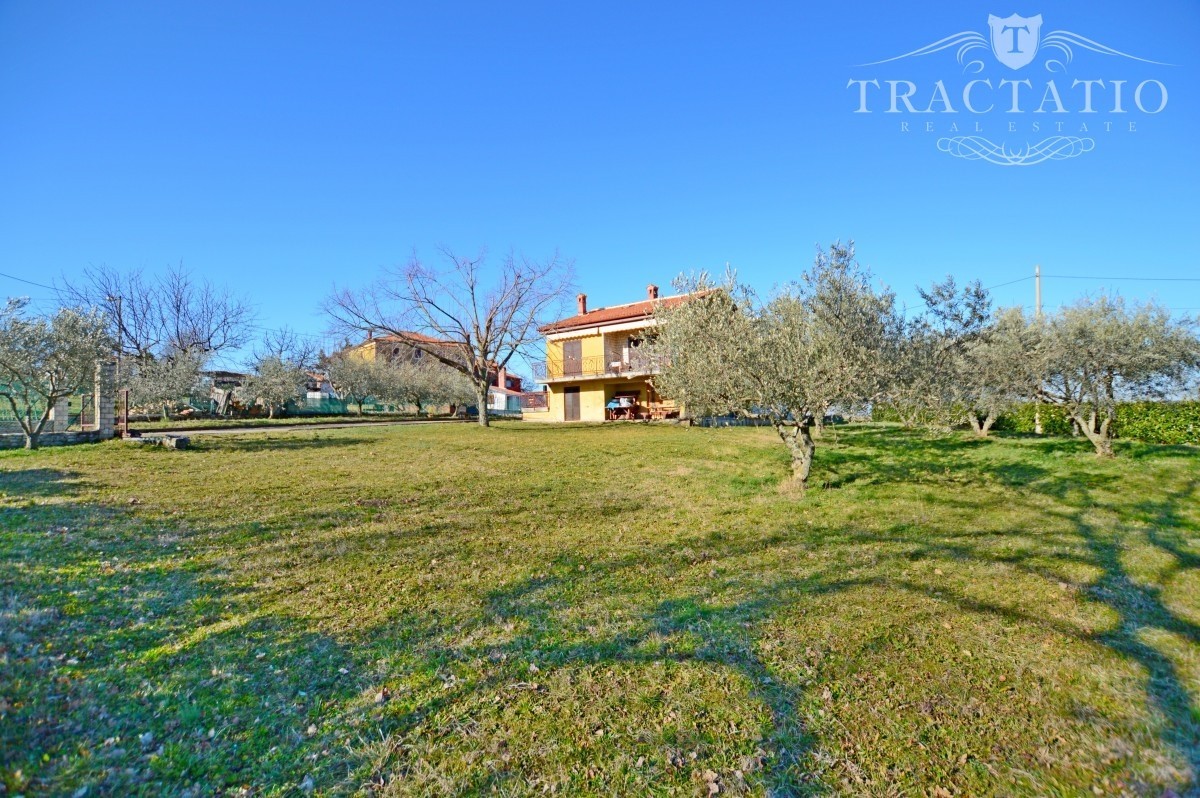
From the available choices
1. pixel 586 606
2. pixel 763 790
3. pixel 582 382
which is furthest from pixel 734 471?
pixel 582 382

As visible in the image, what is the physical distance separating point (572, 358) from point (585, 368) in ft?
4.28

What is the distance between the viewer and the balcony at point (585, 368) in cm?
2888

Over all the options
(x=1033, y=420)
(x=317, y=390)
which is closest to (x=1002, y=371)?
(x=1033, y=420)

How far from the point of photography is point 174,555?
5.42 metres

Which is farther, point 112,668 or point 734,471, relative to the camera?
point 734,471

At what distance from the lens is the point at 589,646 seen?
147 inches

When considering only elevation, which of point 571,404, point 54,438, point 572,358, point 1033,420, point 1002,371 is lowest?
point 1033,420

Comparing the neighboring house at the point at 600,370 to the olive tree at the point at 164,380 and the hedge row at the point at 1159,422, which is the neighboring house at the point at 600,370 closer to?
the hedge row at the point at 1159,422

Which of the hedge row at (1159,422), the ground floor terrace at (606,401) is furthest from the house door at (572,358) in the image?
the hedge row at (1159,422)

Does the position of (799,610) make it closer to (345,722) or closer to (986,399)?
(345,722)

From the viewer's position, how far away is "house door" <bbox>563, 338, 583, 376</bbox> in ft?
104

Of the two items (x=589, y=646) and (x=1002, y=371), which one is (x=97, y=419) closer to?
(x=589, y=646)

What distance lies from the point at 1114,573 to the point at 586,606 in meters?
5.73

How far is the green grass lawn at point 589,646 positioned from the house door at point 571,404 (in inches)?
949
